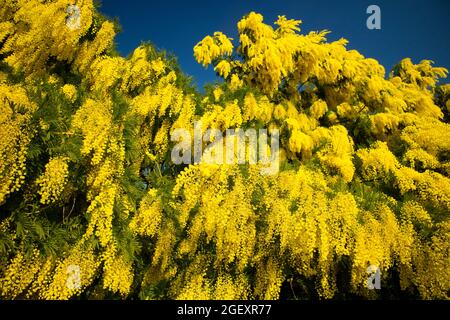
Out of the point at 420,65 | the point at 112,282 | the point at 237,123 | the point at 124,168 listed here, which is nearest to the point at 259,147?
the point at 237,123

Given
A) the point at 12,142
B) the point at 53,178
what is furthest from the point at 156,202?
the point at 12,142

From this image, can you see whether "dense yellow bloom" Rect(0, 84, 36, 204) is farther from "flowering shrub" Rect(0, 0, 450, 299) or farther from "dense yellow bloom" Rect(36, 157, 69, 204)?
"dense yellow bloom" Rect(36, 157, 69, 204)

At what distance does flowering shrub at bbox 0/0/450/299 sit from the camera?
154 inches

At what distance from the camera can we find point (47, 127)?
13.0 ft

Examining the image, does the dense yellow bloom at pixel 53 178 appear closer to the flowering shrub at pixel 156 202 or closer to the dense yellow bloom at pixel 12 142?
the flowering shrub at pixel 156 202

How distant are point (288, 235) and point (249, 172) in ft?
3.28

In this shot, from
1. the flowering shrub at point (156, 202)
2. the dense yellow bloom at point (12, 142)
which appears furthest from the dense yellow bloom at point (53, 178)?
the dense yellow bloom at point (12, 142)

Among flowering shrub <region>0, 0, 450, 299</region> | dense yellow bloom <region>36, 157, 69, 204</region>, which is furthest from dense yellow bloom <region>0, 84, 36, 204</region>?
dense yellow bloom <region>36, 157, 69, 204</region>

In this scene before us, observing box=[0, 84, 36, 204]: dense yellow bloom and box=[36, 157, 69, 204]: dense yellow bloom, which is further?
box=[36, 157, 69, 204]: dense yellow bloom

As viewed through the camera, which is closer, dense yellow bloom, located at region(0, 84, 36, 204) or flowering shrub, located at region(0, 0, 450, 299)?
dense yellow bloom, located at region(0, 84, 36, 204)

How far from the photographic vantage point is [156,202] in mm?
4562

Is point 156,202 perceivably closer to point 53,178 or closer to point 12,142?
point 53,178

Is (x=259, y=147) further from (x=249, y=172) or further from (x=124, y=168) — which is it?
(x=124, y=168)

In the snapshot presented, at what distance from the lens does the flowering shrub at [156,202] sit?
3.92 metres
